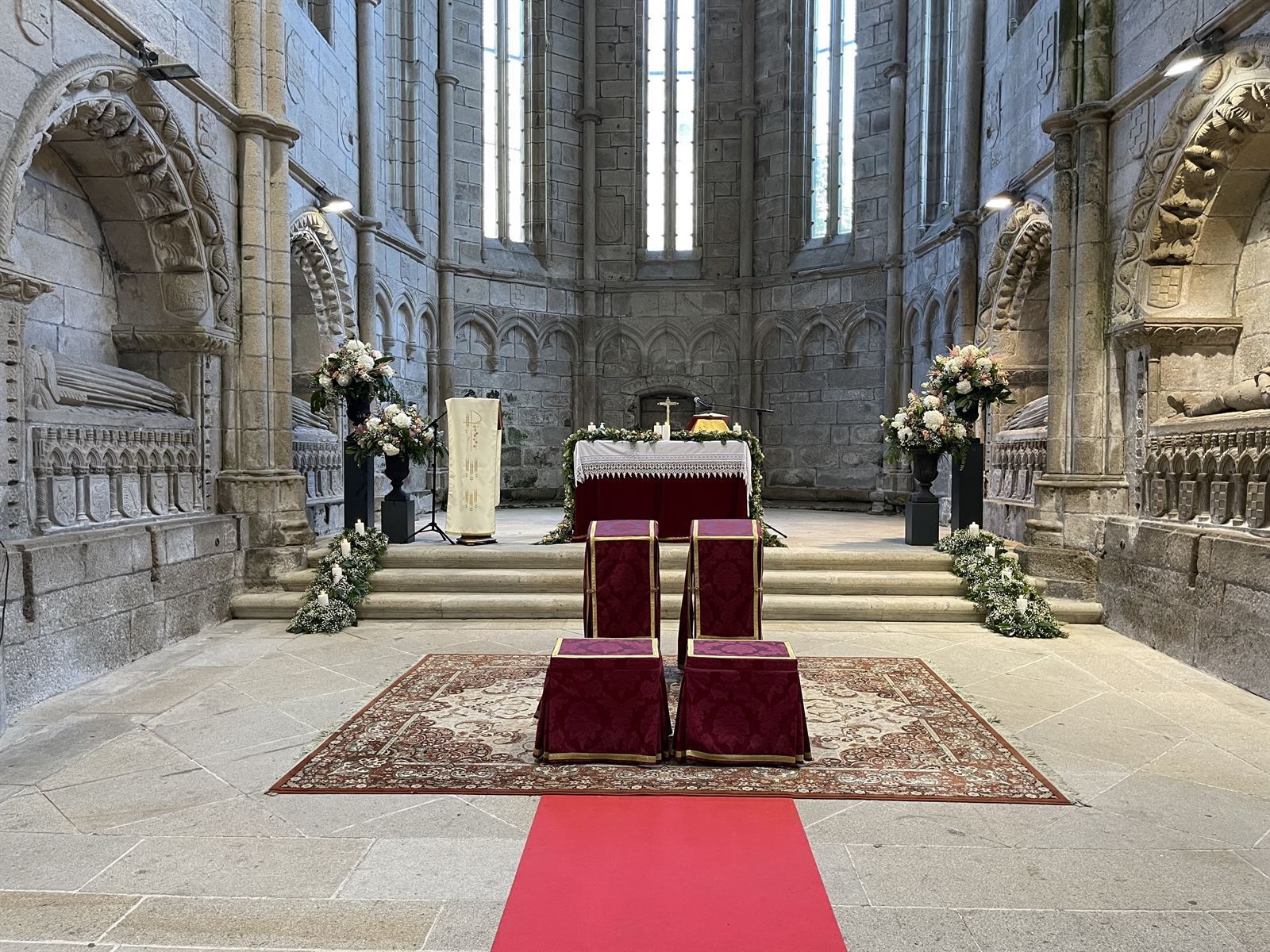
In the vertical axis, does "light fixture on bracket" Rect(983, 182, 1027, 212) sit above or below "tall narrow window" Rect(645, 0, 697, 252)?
below

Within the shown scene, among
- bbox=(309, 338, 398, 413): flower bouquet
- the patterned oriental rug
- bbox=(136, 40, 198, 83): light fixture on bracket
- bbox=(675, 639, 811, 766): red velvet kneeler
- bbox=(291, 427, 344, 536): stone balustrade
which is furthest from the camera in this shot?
bbox=(291, 427, 344, 536): stone balustrade

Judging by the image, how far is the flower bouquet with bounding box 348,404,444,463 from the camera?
8.27m

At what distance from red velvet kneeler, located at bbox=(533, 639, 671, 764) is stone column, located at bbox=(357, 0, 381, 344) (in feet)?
26.6

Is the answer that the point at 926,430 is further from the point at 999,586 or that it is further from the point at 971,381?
the point at 999,586

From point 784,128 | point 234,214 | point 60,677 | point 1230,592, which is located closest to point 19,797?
point 60,677

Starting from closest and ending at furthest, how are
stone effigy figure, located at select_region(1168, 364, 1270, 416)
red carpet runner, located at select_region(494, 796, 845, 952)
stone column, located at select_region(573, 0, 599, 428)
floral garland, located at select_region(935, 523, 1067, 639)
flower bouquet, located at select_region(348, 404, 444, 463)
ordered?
1. red carpet runner, located at select_region(494, 796, 845, 952)
2. stone effigy figure, located at select_region(1168, 364, 1270, 416)
3. floral garland, located at select_region(935, 523, 1067, 639)
4. flower bouquet, located at select_region(348, 404, 444, 463)
5. stone column, located at select_region(573, 0, 599, 428)

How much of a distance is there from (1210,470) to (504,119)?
1241cm

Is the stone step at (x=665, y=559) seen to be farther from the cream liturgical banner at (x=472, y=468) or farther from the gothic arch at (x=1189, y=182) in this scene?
the gothic arch at (x=1189, y=182)

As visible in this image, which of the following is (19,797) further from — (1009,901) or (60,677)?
(1009,901)

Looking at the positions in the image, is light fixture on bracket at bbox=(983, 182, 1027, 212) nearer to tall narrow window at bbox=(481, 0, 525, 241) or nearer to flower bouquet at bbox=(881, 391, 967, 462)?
flower bouquet at bbox=(881, 391, 967, 462)

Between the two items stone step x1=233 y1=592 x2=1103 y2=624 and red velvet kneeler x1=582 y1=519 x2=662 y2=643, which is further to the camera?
stone step x1=233 y1=592 x2=1103 y2=624

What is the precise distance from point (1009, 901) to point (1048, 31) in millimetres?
8265

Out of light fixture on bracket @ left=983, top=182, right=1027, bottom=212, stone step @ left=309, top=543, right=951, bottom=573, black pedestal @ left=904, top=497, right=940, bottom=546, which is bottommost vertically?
stone step @ left=309, top=543, right=951, bottom=573

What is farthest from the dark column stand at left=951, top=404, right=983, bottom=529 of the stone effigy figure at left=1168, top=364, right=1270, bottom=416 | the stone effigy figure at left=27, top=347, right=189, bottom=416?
the stone effigy figure at left=27, top=347, right=189, bottom=416
